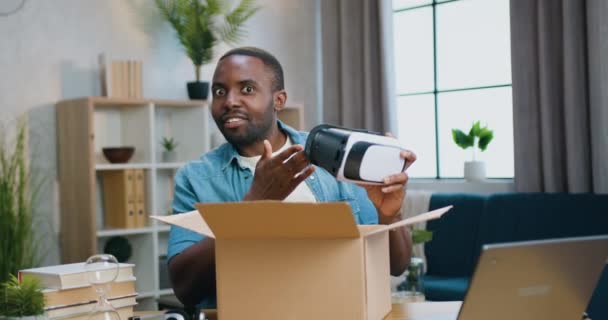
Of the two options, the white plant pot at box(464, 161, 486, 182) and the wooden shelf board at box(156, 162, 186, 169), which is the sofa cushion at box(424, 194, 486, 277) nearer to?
the white plant pot at box(464, 161, 486, 182)

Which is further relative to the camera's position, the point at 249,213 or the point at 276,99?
the point at 276,99

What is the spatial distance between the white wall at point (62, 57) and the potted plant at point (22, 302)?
9.66 feet

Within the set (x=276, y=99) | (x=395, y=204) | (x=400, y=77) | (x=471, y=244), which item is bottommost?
(x=471, y=244)

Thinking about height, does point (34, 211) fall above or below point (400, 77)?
below

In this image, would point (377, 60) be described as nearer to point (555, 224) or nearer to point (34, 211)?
point (555, 224)

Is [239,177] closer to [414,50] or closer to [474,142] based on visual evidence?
[474,142]

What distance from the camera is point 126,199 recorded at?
460cm

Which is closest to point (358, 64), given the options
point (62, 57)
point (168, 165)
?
point (168, 165)

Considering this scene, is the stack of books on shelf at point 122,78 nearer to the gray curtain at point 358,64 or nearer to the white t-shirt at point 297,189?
the gray curtain at point 358,64

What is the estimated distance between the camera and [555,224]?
4.32m

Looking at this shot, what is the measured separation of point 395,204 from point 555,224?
106 inches

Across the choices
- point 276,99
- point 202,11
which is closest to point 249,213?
point 276,99

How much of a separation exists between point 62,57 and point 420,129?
2.39m

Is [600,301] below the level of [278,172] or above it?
below
